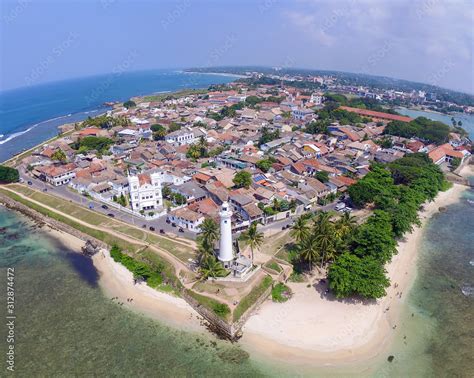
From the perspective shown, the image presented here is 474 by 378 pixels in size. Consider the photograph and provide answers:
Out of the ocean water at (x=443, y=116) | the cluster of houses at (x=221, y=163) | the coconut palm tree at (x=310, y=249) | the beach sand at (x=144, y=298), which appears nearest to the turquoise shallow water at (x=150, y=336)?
the beach sand at (x=144, y=298)

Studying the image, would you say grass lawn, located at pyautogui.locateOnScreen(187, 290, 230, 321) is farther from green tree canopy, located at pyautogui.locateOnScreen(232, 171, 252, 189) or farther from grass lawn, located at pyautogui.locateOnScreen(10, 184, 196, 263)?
green tree canopy, located at pyautogui.locateOnScreen(232, 171, 252, 189)

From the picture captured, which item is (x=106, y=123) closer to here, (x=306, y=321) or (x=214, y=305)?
(x=214, y=305)

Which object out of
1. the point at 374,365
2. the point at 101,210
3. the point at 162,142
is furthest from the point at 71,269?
the point at 162,142

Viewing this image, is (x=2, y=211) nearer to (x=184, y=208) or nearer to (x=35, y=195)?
(x=35, y=195)

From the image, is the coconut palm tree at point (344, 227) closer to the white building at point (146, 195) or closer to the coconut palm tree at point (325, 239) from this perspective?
the coconut palm tree at point (325, 239)

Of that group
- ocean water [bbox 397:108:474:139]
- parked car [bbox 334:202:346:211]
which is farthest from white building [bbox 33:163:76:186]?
ocean water [bbox 397:108:474:139]

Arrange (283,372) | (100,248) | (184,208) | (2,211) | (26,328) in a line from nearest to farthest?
(283,372), (26,328), (100,248), (184,208), (2,211)
